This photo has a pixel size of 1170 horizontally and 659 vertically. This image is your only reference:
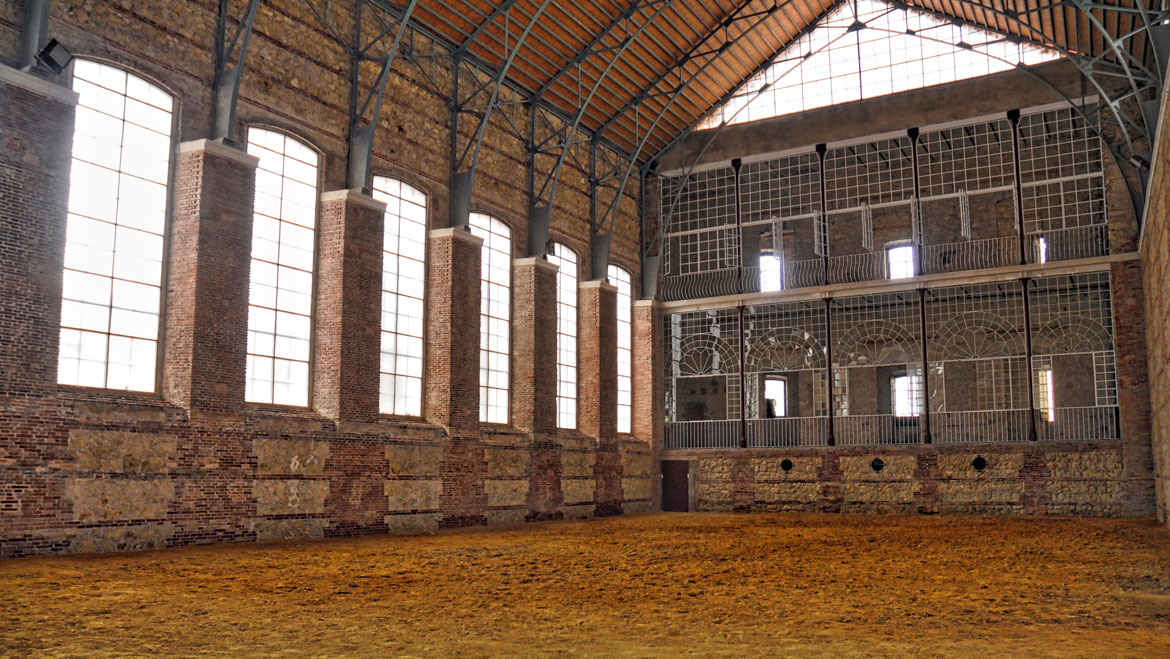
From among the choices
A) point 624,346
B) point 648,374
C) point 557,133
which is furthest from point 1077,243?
point 557,133

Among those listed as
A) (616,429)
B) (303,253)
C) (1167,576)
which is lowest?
(1167,576)

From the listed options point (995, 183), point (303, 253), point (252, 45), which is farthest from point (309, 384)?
point (995, 183)

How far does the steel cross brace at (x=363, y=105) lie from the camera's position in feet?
58.4

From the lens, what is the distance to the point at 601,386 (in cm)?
2539

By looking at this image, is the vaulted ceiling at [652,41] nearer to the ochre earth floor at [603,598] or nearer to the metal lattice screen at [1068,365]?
the metal lattice screen at [1068,365]

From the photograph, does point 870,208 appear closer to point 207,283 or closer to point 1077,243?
point 1077,243

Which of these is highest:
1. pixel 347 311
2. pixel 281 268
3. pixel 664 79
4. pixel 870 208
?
pixel 664 79

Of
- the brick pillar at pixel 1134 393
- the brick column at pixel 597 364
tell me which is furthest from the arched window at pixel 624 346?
the brick pillar at pixel 1134 393

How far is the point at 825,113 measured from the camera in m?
26.4

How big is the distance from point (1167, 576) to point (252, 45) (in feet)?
51.3

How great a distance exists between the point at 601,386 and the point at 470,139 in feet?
25.5

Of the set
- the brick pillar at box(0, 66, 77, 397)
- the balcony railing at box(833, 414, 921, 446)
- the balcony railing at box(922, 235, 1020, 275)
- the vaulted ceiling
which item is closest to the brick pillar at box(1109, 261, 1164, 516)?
the balcony railing at box(922, 235, 1020, 275)

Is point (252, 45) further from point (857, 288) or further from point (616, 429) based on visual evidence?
point (857, 288)

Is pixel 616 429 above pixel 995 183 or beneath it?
beneath
